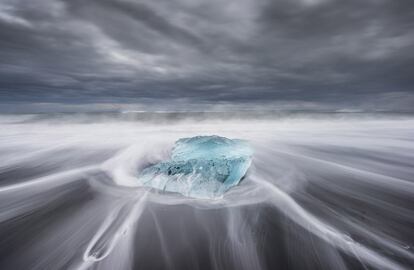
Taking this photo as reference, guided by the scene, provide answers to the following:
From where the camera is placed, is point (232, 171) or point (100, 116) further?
point (100, 116)

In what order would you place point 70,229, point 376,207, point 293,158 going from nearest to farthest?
point 70,229 < point 376,207 < point 293,158

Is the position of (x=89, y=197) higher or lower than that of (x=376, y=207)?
lower

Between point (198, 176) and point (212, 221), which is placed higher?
point (198, 176)

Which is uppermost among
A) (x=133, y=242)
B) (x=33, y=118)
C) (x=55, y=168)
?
(x=133, y=242)

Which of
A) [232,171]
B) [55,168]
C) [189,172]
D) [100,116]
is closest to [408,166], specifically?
[232,171]

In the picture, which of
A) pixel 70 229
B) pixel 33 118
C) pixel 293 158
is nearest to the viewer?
pixel 70 229

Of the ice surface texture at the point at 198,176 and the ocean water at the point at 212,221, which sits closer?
the ocean water at the point at 212,221

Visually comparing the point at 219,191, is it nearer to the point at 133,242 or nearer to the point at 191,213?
the point at 191,213

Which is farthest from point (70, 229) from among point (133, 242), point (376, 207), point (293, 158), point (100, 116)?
point (100, 116)

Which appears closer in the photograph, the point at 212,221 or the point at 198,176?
the point at 212,221

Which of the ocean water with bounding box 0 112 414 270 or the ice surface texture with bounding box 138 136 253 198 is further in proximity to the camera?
the ice surface texture with bounding box 138 136 253 198

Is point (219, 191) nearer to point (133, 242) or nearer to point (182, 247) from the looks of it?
point (182, 247)
